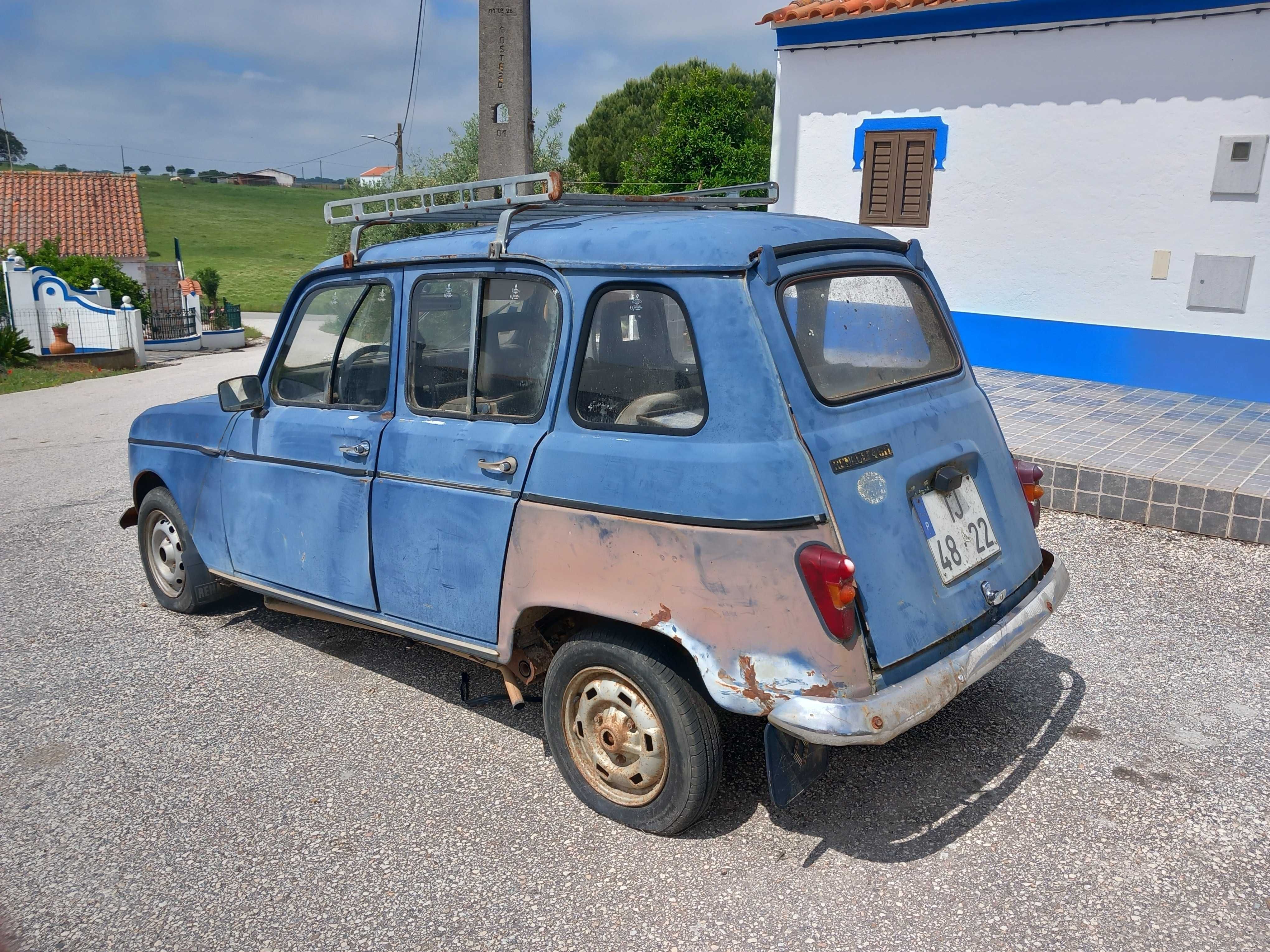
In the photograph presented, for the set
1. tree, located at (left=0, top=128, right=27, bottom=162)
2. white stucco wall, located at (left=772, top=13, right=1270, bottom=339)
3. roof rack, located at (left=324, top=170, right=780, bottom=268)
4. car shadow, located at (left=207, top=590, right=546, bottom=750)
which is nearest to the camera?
roof rack, located at (left=324, top=170, right=780, bottom=268)

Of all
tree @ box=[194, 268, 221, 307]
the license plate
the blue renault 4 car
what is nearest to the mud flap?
the blue renault 4 car

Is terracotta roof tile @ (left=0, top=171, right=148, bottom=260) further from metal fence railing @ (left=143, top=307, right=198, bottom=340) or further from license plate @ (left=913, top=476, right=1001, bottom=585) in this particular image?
license plate @ (left=913, top=476, right=1001, bottom=585)

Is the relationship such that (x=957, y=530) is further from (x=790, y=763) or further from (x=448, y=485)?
(x=448, y=485)

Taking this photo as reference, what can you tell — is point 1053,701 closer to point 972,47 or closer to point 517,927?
point 517,927

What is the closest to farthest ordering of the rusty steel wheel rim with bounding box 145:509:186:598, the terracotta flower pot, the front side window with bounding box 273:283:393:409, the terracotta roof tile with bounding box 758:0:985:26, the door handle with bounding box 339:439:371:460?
the door handle with bounding box 339:439:371:460 < the front side window with bounding box 273:283:393:409 < the rusty steel wheel rim with bounding box 145:509:186:598 < the terracotta roof tile with bounding box 758:0:985:26 < the terracotta flower pot

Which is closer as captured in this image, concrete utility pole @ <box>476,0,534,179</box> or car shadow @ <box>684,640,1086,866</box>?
car shadow @ <box>684,640,1086,866</box>

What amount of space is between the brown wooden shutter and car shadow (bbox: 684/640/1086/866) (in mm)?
8666

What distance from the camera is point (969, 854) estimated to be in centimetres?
304

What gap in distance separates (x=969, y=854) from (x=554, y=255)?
7.98ft

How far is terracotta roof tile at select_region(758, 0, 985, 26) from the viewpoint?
10.9 metres

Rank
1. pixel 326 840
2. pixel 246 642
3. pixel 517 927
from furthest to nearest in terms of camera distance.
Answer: pixel 246 642
pixel 326 840
pixel 517 927

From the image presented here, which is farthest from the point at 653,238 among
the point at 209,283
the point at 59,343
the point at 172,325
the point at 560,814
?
the point at 209,283

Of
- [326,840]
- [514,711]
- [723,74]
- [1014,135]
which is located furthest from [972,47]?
[723,74]

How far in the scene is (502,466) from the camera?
3338mm
